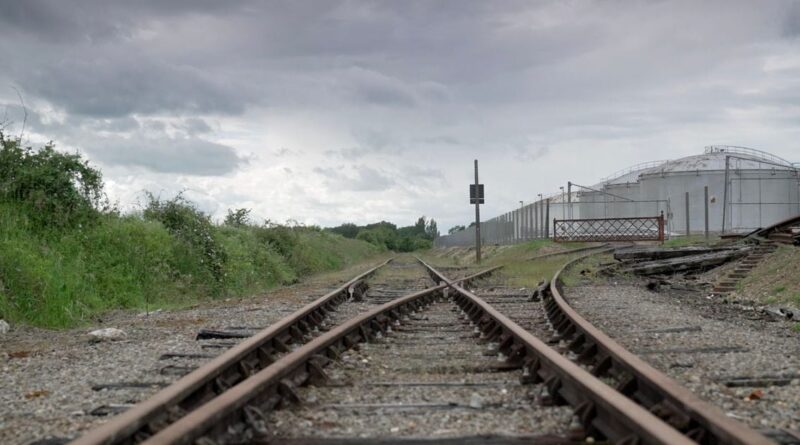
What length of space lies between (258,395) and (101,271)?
979 centimetres

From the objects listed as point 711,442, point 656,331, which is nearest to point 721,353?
point 656,331

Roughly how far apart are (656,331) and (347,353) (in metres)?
3.03

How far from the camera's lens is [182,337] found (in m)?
7.79

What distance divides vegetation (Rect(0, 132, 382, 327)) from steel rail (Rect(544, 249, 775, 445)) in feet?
21.7

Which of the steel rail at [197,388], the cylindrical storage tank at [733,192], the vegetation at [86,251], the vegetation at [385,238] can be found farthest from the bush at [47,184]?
the vegetation at [385,238]

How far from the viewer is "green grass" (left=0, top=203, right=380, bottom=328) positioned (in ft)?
32.8

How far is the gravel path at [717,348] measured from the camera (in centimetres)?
447

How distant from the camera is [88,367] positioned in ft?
20.2

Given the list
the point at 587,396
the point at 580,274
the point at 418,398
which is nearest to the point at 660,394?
the point at 587,396

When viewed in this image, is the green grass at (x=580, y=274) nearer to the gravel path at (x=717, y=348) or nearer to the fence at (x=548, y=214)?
the gravel path at (x=717, y=348)

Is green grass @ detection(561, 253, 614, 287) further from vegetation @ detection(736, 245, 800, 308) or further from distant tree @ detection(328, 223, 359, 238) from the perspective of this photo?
distant tree @ detection(328, 223, 359, 238)

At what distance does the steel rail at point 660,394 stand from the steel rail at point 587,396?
0.20m

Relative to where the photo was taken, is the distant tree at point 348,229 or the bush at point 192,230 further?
the distant tree at point 348,229

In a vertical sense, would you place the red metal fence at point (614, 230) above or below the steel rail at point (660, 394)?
above
